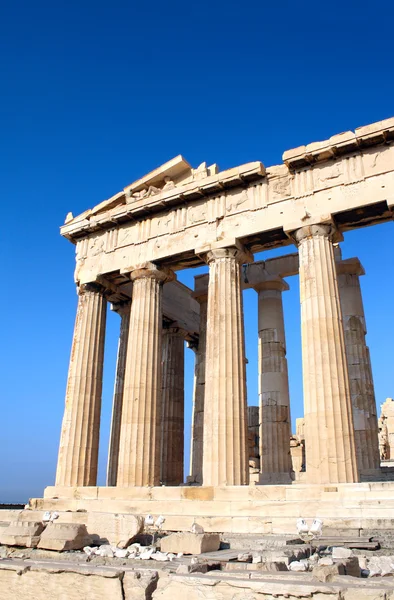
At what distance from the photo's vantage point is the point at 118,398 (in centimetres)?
2625

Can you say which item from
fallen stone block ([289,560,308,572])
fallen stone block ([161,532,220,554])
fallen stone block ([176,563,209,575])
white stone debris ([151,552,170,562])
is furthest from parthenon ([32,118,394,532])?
fallen stone block ([176,563,209,575])

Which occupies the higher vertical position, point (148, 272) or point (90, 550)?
point (148, 272)

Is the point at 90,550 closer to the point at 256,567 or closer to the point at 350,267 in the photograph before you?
the point at 256,567

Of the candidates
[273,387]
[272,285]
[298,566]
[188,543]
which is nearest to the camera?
[298,566]

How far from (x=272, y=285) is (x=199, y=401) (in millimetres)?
6936

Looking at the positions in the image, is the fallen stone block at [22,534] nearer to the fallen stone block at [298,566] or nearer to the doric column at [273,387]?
the fallen stone block at [298,566]

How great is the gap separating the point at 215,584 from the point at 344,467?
1010 centimetres

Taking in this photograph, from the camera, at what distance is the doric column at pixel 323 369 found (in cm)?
1586

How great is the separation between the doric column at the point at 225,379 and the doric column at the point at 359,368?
553 centimetres

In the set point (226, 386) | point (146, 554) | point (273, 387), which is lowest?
point (146, 554)

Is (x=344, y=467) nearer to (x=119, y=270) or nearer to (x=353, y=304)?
(x=353, y=304)

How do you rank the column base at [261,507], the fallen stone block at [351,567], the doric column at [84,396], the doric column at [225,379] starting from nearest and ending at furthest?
the fallen stone block at [351,567], the column base at [261,507], the doric column at [225,379], the doric column at [84,396]

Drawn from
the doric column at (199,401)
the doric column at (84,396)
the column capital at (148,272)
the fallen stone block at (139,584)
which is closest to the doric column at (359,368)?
the doric column at (199,401)

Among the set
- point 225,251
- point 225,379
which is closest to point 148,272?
point 225,251
